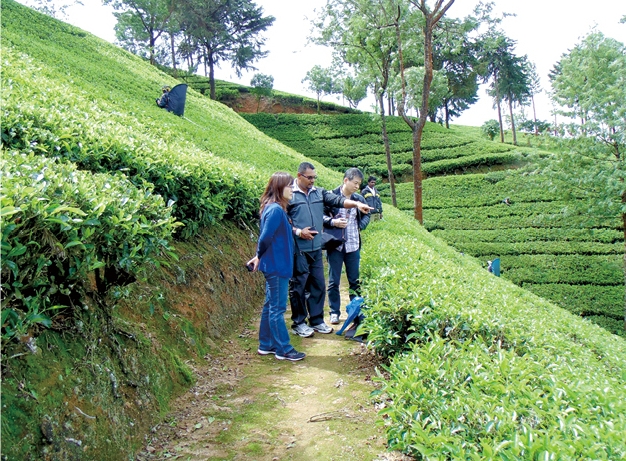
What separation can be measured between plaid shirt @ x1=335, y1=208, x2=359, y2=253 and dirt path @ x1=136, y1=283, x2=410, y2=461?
1331mm

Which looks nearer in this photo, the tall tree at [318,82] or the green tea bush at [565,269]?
the green tea bush at [565,269]

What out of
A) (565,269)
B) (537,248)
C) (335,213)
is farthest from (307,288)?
(537,248)

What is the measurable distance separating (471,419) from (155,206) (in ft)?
8.13

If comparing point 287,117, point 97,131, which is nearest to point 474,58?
point 287,117

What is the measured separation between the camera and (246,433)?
3066 millimetres

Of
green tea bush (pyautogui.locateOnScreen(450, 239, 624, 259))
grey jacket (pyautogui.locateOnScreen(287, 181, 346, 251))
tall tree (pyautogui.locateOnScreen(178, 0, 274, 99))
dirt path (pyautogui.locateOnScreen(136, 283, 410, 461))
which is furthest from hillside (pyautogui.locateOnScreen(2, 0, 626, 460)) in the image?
tall tree (pyautogui.locateOnScreen(178, 0, 274, 99))

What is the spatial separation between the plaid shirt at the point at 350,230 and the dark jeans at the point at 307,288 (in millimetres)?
484

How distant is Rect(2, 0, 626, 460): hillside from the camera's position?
6.94ft

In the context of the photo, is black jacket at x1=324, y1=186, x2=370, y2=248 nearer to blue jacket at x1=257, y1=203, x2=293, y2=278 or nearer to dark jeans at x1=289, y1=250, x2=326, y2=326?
dark jeans at x1=289, y1=250, x2=326, y2=326

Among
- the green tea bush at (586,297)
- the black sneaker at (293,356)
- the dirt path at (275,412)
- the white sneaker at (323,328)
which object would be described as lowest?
the green tea bush at (586,297)

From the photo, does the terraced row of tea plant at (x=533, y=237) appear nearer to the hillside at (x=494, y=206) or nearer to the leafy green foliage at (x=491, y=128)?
the hillside at (x=494, y=206)

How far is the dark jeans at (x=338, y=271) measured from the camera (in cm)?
547

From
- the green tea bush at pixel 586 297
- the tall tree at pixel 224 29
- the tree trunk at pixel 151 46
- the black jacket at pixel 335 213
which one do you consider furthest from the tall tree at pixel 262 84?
the black jacket at pixel 335 213

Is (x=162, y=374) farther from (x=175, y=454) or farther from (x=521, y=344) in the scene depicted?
(x=521, y=344)
